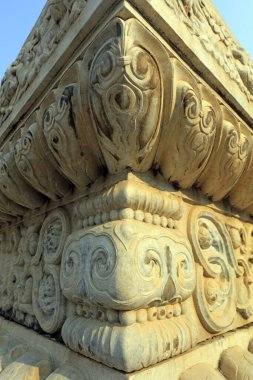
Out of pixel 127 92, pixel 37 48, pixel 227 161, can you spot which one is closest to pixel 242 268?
pixel 227 161

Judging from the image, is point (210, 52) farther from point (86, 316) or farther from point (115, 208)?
point (86, 316)

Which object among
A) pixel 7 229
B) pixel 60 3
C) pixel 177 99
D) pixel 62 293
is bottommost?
pixel 62 293

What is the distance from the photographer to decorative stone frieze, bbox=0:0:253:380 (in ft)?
2.35

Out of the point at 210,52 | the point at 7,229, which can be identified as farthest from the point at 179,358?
the point at 7,229

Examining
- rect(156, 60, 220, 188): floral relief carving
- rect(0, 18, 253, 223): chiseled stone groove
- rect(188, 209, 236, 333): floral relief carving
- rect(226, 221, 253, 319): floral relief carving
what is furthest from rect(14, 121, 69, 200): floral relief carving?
rect(226, 221, 253, 319): floral relief carving

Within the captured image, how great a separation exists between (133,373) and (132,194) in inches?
17.2

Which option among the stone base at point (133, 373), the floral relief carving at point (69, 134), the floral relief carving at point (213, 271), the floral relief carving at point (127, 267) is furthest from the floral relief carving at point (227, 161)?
the stone base at point (133, 373)

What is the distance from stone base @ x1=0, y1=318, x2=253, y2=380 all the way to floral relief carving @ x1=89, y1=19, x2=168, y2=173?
55 cm

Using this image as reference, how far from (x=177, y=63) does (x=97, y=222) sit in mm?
499

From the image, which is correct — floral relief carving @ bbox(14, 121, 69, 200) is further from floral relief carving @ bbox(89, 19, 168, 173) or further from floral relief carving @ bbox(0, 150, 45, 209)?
floral relief carving @ bbox(89, 19, 168, 173)

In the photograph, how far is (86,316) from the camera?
828 millimetres

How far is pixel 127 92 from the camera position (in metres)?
0.70

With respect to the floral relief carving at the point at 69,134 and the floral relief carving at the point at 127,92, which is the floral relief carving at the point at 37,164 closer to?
the floral relief carving at the point at 69,134

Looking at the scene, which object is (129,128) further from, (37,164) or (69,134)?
(37,164)
